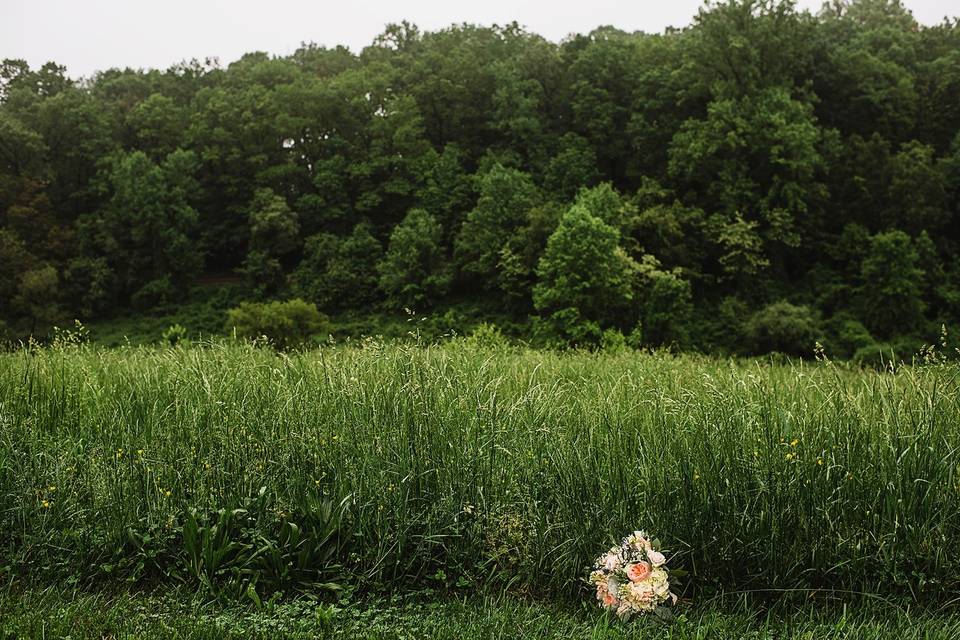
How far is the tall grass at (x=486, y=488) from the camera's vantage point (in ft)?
12.9

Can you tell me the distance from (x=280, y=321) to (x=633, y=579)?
24.7 meters

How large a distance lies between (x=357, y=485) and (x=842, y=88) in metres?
42.6

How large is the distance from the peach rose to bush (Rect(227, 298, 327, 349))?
910 inches

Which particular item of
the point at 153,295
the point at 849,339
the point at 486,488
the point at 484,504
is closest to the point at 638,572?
the point at 484,504

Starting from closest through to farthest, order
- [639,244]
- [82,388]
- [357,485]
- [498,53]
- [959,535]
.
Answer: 1. [959,535]
2. [357,485]
3. [82,388]
4. [639,244]
5. [498,53]

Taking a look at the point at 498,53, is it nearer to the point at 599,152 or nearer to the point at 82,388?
the point at 599,152

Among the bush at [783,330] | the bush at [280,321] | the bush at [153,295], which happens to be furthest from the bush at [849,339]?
A: the bush at [153,295]

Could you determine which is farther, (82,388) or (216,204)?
(216,204)

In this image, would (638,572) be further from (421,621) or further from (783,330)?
(783,330)

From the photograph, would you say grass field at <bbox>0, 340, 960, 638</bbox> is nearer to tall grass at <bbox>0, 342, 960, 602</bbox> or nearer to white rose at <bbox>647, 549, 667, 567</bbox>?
tall grass at <bbox>0, 342, 960, 602</bbox>

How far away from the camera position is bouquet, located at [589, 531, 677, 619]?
11.2 feet

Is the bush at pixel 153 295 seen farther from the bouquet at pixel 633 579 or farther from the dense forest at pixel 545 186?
the bouquet at pixel 633 579

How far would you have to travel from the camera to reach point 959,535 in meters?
4.00

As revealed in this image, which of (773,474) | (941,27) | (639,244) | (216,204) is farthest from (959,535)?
(941,27)
